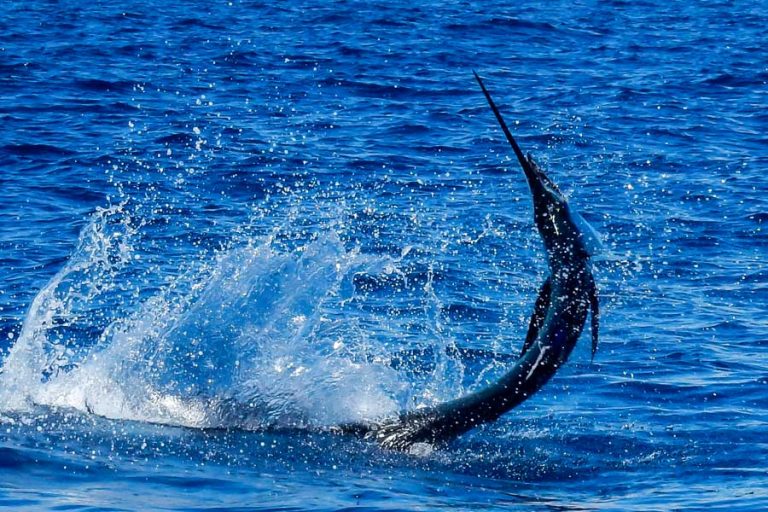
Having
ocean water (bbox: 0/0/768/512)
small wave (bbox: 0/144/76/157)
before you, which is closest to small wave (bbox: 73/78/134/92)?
ocean water (bbox: 0/0/768/512)

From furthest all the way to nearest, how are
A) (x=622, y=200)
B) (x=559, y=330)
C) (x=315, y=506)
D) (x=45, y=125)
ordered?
(x=45, y=125) → (x=622, y=200) → (x=559, y=330) → (x=315, y=506)

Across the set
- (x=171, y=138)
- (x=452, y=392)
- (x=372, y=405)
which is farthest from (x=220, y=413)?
(x=171, y=138)

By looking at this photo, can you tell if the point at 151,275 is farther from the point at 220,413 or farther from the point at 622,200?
the point at 622,200

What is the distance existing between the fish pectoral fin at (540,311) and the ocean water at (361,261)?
0.91 m

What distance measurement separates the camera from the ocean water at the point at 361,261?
824 cm

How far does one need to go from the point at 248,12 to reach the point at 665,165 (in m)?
12.3

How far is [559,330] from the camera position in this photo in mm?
7812

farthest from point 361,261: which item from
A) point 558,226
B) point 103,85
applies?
point 103,85

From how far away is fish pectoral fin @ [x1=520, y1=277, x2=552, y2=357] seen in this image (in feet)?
25.5

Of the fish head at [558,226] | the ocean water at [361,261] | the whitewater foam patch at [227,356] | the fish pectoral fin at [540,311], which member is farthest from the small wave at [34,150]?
the fish head at [558,226]

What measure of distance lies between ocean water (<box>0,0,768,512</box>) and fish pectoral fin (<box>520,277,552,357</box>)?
35.7 inches

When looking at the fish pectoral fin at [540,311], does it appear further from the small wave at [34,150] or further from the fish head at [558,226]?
the small wave at [34,150]

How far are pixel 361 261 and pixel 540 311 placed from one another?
12.9 feet

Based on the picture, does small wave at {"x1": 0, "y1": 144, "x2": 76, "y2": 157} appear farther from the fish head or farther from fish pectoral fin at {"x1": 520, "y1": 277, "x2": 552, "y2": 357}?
the fish head
